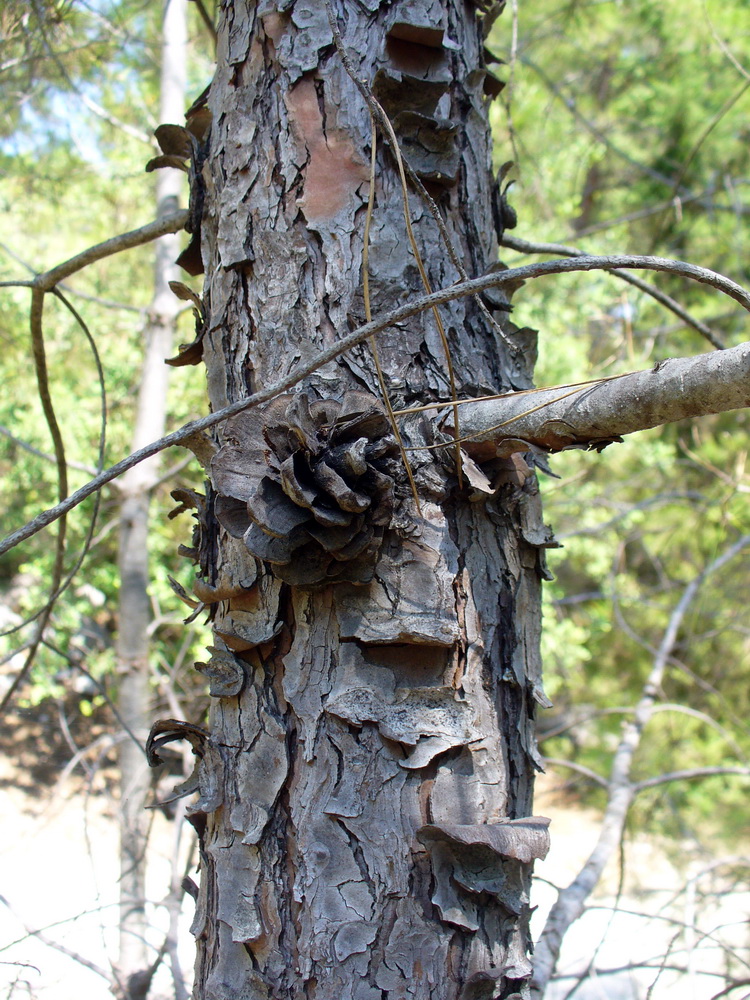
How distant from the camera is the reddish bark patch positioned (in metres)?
0.91

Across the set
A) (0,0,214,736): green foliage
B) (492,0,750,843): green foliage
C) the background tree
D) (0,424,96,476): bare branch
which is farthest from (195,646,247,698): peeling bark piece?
(492,0,750,843): green foliage

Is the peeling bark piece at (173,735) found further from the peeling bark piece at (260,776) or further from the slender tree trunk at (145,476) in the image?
the slender tree trunk at (145,476)

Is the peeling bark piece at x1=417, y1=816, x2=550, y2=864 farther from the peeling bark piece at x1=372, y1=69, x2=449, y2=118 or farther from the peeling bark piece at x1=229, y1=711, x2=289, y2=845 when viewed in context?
the peeling bark piece at x1=372, y1=69, x2=449, y2=118

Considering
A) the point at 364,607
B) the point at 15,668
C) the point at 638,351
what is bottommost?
the point at 364,607

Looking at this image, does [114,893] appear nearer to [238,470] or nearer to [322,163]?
[238,470]

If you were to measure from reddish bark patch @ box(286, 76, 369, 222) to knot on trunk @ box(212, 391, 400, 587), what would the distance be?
0.27 metres

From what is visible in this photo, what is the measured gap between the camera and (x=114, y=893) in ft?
12.7

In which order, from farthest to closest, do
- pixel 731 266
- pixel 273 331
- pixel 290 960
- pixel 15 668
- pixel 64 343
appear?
pixel 15 668 → pixel 731 266 → pixel 64 343 → pixel 273 331 → pixel 290 960

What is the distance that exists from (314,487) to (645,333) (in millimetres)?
4137

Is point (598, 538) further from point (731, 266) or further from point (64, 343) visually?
point (64, 343)

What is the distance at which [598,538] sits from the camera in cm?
496

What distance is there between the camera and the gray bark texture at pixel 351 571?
769 mm

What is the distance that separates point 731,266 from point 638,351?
0.88 metres

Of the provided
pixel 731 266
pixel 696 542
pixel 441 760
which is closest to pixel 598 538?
pixel 696 542
